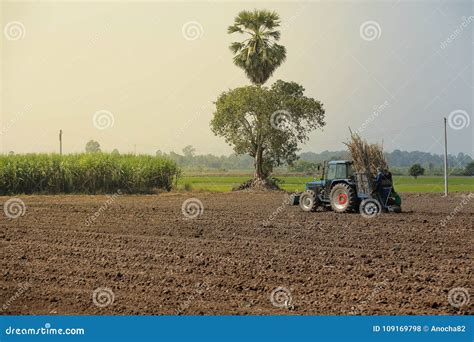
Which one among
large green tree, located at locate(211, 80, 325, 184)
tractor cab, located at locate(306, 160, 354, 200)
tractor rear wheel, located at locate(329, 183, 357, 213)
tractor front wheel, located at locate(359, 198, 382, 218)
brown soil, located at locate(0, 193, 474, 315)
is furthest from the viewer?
large green tree, located at locate(211, 80, 325, 184)

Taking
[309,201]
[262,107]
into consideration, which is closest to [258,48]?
[262,107]

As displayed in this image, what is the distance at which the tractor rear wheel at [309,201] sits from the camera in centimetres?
1892

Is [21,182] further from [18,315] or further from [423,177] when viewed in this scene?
[423,177]

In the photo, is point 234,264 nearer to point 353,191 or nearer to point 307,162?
point 353,191

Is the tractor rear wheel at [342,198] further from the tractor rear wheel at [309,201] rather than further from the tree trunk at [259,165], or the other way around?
the tree trunk at [259,165]

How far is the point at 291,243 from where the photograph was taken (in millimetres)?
12523

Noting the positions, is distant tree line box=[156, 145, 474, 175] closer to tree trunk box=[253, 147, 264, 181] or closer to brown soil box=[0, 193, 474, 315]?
tree trunk box=[253, 147, 264, 181]

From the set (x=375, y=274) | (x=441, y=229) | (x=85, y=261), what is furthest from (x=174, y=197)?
(x=375, y=274)

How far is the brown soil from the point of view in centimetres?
786

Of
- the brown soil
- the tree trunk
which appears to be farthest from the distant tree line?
the brown soil

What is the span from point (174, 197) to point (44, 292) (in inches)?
780

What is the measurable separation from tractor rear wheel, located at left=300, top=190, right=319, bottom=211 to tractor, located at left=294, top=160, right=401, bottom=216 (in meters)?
0.32

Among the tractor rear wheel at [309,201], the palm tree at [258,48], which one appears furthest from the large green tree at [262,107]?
the tractor rear wheel at [309,201]

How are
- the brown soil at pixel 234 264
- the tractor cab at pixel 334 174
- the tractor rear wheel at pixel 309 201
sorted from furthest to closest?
the tractor rear wheel at pixel 309 201 < the tractor cab at pixel 334 174 < the brown soil at pixel 234 264
